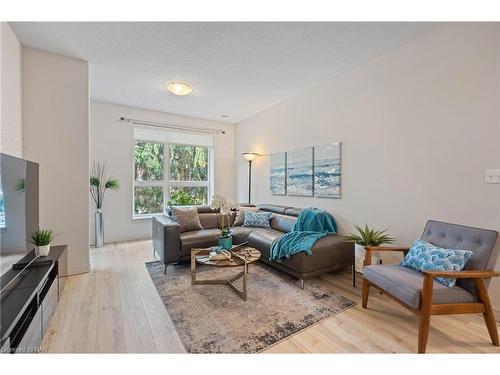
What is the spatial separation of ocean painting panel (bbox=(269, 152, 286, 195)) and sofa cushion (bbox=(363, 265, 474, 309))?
2369mm

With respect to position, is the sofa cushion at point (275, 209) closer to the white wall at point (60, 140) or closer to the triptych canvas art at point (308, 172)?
the triptych canvas art at point (308, 172)

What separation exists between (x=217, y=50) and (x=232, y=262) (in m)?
2.32

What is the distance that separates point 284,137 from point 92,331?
12.0ft

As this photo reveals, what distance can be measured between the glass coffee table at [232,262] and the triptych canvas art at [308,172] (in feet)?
4.99

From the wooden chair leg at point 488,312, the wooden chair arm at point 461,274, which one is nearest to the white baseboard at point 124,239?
the wooden chair arm at point 461,274

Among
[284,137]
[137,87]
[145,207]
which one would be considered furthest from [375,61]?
[145,207]

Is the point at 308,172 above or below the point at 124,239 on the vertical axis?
above

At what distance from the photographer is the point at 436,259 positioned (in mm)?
1779

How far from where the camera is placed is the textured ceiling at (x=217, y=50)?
219cm

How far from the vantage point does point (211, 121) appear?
17.7ft

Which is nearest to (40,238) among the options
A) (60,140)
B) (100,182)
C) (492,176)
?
(60,140)

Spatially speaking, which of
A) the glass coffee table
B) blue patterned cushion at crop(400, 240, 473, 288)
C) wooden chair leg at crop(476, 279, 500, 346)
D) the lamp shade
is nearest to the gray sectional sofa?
the glass coffee table

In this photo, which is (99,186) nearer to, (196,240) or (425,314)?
(196,240)
